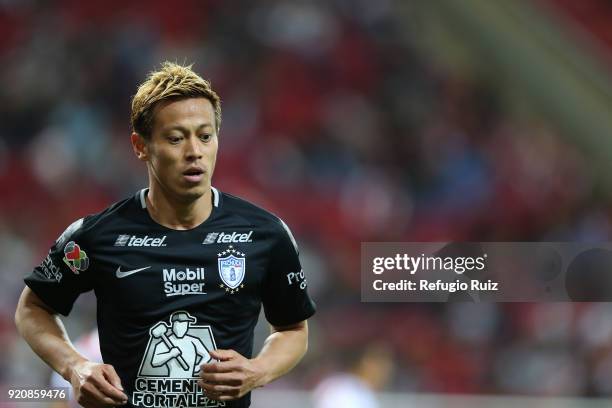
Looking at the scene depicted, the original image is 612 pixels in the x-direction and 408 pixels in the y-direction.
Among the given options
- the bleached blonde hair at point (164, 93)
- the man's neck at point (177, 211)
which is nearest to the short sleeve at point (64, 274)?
the man's neck at point (177, 211)

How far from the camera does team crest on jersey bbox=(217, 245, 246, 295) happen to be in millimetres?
2262

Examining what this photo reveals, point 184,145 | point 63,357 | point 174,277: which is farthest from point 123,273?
point 184,145

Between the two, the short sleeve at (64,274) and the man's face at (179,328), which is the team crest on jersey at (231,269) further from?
the short sleeve at (64,274)

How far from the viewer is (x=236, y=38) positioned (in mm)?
7066

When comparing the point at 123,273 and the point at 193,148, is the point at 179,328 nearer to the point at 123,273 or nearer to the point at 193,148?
the point at 123,273

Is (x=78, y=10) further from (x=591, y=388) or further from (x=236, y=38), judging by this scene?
(x=591, y=388)

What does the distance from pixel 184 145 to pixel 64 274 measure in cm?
46

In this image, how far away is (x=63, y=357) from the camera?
7.25 ft

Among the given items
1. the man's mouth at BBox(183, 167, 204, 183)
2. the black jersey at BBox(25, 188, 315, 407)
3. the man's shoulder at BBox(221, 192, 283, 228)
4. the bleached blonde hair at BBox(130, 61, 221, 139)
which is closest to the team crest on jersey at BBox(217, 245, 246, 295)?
the black jersey at BBox(25, 188, 315, 407)

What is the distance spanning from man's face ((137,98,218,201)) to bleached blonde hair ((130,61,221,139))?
17 mm

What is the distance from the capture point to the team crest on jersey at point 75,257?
2303 mm

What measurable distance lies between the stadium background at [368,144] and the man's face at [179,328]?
143 inches

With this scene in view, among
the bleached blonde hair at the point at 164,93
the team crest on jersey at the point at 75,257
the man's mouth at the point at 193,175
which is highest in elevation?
the bleached blonde hair at the point at 164,93

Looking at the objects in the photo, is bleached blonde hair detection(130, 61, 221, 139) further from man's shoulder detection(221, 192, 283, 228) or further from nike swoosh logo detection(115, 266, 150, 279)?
nike swoosh logo detection(115, 266, 150, 279)
